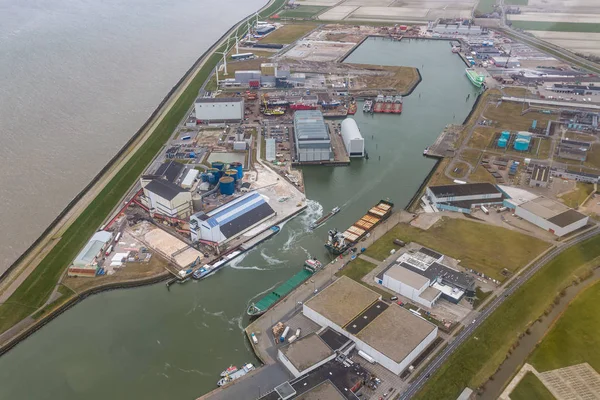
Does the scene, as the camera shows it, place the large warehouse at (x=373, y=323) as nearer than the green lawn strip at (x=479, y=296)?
Yes

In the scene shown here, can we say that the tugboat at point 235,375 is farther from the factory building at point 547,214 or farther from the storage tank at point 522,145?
the storage tank at point 522,145

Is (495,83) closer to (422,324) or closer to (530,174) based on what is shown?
(530,174)

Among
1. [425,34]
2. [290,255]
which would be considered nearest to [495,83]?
[425,34]

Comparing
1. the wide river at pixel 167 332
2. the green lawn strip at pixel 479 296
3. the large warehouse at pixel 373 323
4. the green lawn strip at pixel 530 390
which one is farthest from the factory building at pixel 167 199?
the green lawn strip at pixel 530 390

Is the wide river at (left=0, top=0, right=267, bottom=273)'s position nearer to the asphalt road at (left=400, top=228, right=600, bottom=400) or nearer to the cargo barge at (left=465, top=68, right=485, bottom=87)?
the asphalt road at (left=400, top=228, right=600, bottom=400)

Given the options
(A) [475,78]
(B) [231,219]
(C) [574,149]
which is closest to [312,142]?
(B) [231,219]

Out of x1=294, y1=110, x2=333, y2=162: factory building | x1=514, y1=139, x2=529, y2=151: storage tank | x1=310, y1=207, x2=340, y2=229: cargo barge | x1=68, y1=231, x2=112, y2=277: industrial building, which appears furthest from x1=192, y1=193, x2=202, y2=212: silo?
x1=514, y1=139, x2=529, y2=151: storage tank
